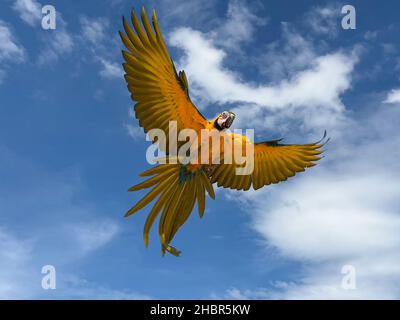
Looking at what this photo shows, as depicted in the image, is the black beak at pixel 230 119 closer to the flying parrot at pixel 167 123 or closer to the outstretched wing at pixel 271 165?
the flying parrot at pixel 167 123

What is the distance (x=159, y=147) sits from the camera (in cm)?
724

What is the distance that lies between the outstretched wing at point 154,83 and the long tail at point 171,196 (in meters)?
0.61

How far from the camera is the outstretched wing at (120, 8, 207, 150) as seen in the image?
669cm

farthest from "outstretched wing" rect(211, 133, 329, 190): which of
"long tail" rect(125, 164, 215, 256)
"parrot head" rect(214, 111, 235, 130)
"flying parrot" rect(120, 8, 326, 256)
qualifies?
"parrot head" rect(214, 111, 235, 130)

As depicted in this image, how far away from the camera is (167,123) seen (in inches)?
285

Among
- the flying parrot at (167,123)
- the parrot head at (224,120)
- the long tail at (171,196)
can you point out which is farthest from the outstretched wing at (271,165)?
the parrot head at (224,120)

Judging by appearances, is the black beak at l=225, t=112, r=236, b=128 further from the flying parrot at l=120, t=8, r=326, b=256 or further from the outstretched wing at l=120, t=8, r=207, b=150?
the outstretched wing at l=120, t=8, r=207, b=150

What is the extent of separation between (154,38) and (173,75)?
0.55 metres

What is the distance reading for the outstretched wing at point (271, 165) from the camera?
26.7 feet

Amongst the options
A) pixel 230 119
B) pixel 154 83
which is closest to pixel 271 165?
pixel 230 119
